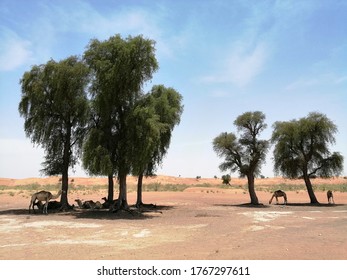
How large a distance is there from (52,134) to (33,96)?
3265mm

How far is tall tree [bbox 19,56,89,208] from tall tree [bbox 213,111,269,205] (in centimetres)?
1623

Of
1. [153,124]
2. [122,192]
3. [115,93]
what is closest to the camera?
[153,124]

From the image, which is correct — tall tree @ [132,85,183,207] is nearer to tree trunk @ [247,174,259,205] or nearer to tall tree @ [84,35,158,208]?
tall tree @ [84,35,158,208]

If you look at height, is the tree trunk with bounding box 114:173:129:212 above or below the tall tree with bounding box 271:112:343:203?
below

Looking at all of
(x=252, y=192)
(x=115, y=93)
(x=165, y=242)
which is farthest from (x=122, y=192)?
(x=252, y=192)

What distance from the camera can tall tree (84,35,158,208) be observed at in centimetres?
2442

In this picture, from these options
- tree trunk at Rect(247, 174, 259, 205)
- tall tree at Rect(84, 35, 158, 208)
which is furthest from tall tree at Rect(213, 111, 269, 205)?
tall tree at Rect(84, 35, 158, 208)

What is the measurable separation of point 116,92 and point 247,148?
17766 mm

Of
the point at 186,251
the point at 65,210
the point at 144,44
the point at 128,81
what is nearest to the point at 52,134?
the point at 65,210

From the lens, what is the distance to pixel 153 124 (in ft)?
78.1

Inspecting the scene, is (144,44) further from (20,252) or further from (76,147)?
(20,252)

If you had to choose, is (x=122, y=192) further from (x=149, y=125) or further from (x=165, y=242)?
(x=165, y=242)

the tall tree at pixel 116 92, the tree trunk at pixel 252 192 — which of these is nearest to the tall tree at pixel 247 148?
the tree trunk at pixel 252 192

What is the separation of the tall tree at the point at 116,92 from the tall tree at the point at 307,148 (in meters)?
20.6
